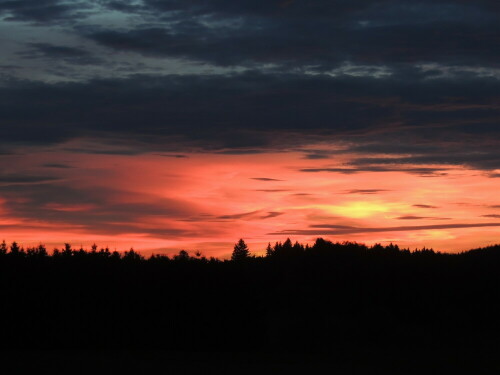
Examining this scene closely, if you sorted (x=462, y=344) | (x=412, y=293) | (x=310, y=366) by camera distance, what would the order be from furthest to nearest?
1. (x=412, y=293)
2. (x=462, y=344)
3. (x=310, y=366)

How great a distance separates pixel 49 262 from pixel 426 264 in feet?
91.6

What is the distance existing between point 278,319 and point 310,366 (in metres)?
13.5

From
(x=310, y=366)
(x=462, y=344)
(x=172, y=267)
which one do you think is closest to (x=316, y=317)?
(x=462, y=344)

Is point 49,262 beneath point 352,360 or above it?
above

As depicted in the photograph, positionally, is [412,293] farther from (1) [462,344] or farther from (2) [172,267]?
(2) [172,267]

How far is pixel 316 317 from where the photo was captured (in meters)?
39.1

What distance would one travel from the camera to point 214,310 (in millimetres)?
30406

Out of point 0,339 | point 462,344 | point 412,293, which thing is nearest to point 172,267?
point 0,339

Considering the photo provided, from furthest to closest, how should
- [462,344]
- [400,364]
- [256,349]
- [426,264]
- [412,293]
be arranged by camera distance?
1. [426,264]
2. [412,293]
3. [462,344]
4. [256,349]
5. [400,364]

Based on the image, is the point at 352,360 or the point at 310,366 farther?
the point at 352,360

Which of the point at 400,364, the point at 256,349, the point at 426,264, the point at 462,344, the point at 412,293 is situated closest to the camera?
the point at 400,364

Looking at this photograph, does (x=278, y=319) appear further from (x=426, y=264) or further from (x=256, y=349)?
(x=426, y=264)

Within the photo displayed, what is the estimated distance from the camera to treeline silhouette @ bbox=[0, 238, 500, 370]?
2861cm

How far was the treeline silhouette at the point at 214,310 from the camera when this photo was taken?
2861 centimetres
